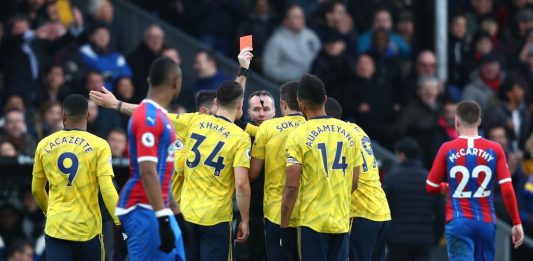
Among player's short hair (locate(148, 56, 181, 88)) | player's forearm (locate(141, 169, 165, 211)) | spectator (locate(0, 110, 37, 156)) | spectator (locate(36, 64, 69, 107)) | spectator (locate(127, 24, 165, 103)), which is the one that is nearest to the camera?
player's forearm (locate(141, 169, 165, 211))

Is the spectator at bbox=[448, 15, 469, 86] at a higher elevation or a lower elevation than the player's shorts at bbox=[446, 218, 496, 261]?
higher

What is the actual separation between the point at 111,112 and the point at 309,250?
634cm

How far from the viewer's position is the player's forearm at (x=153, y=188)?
9.30 meters

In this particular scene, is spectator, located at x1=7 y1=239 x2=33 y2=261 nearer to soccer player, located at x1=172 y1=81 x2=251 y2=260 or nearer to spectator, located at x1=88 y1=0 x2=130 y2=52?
spectator, located at x1=88 y1=0 x2=130 y2=52

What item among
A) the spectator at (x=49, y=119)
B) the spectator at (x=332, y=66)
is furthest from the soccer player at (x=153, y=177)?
the spectator at (x=332, y=66)

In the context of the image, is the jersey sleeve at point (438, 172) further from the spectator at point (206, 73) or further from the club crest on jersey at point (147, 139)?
the spectator at point (206, 73)

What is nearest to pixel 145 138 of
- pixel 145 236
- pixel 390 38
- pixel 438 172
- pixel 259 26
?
pixel 145 236

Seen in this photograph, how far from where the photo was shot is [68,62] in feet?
59.5

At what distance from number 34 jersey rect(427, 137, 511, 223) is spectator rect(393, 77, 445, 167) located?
5.93m

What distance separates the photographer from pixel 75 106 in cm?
1135

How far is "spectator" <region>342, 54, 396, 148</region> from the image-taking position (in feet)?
60.5

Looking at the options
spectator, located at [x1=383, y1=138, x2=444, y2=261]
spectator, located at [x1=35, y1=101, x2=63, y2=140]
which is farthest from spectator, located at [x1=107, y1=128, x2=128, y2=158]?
spectator, located at [x1=383, y1=138, x2=444, y2=261]

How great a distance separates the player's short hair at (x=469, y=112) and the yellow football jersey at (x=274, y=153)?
1.59 metres

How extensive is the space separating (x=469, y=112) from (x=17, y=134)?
6.43 m
